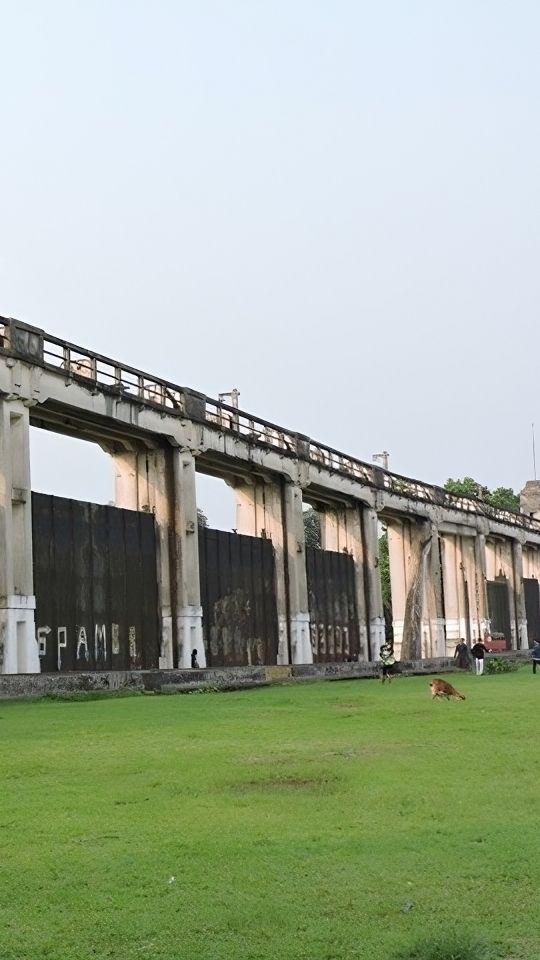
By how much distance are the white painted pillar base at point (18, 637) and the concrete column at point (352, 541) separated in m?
21.2

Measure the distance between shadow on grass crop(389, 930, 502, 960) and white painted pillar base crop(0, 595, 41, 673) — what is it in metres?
20.5

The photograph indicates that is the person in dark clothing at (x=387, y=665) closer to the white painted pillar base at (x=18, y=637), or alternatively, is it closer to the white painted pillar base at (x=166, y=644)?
the white painted pillar base at (x=166, y=644)

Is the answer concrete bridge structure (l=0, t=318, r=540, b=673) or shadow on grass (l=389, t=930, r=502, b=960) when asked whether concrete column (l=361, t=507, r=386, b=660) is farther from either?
shadow on grass (l=389, t=930, r=502, b=960)

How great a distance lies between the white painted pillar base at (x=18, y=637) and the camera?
25906 mm

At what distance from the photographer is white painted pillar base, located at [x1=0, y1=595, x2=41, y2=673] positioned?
25.9m

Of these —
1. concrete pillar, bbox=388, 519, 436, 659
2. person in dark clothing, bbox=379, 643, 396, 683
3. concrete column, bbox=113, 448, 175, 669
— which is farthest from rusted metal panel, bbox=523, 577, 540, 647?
person in dark clothing, bbox=379, 643, 396, 683

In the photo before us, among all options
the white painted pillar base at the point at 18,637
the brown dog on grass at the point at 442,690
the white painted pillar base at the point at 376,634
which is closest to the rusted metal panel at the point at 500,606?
the white painted pillar base at the point at 376,634

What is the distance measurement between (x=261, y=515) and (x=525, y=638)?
84.6 ft

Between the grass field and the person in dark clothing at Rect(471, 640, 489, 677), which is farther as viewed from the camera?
the person in dark clothing at Rect(471, 640, 489, 677)

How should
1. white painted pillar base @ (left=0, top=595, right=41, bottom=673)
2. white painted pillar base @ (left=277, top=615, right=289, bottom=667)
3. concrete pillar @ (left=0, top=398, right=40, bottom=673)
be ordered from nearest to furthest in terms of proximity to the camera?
1. white painted pillar base @ (left=0, top=595, right=41, bottom=673)
2. concrete pillar @ (left=0, top=398, right=40, bottom=673)
3. white painted pillar base @ (left=277, top=615, right=289, bottom=667)

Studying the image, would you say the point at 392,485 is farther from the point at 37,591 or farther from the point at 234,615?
the point at 37,591

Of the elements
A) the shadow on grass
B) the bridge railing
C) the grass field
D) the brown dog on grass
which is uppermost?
the bridge railing

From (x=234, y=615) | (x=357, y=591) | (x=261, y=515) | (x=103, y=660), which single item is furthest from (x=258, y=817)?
(x=357, y=591)

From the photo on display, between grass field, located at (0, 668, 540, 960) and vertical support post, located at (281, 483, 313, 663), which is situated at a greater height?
vertical support post, located at (281, 483, 313, 663)
